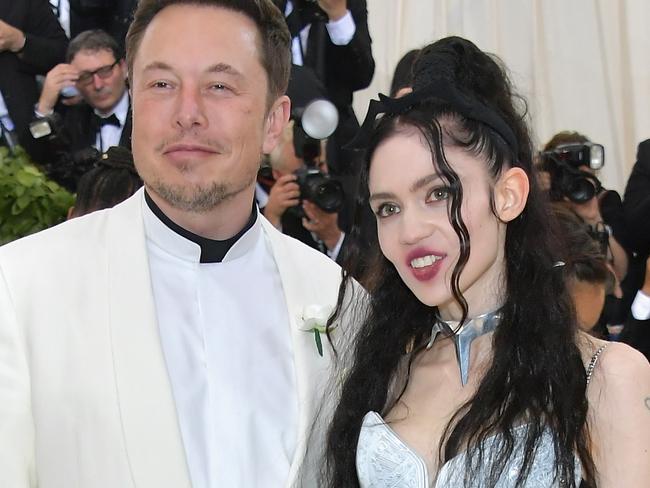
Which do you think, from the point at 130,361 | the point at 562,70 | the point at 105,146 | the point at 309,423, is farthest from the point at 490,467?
the point at 562,70

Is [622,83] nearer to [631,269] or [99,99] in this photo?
[631,269]

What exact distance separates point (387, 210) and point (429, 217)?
129 millimetres

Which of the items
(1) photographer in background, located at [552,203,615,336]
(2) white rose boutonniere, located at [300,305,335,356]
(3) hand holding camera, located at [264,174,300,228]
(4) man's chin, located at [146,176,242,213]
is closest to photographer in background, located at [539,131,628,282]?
(1) photographer in background, located at [552,203,615,336]

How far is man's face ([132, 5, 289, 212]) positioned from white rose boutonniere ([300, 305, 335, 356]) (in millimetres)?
316

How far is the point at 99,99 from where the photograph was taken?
5000 millimetres

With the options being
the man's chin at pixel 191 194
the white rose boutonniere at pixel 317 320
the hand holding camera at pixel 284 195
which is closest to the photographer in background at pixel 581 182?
the hand holding camera at pixel 284 195

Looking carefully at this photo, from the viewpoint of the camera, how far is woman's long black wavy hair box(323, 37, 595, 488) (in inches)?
83.6

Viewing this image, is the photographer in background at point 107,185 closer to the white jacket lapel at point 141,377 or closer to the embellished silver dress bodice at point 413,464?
the white jacket lapel at point 141,377

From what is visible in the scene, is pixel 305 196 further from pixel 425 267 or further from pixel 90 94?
pixel 425 267

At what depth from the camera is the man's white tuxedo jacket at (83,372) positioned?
216 cm

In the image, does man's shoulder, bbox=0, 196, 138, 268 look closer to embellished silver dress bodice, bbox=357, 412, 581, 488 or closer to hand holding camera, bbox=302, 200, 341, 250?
embellished silver dress bodice, bbox=357, 412, 581, 488

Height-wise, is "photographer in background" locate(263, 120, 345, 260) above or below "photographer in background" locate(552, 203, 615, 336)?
above

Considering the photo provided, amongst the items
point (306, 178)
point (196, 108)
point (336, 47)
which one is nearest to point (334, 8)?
point (336, 47)

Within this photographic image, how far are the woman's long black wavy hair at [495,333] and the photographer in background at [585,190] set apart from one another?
73.4 inches
